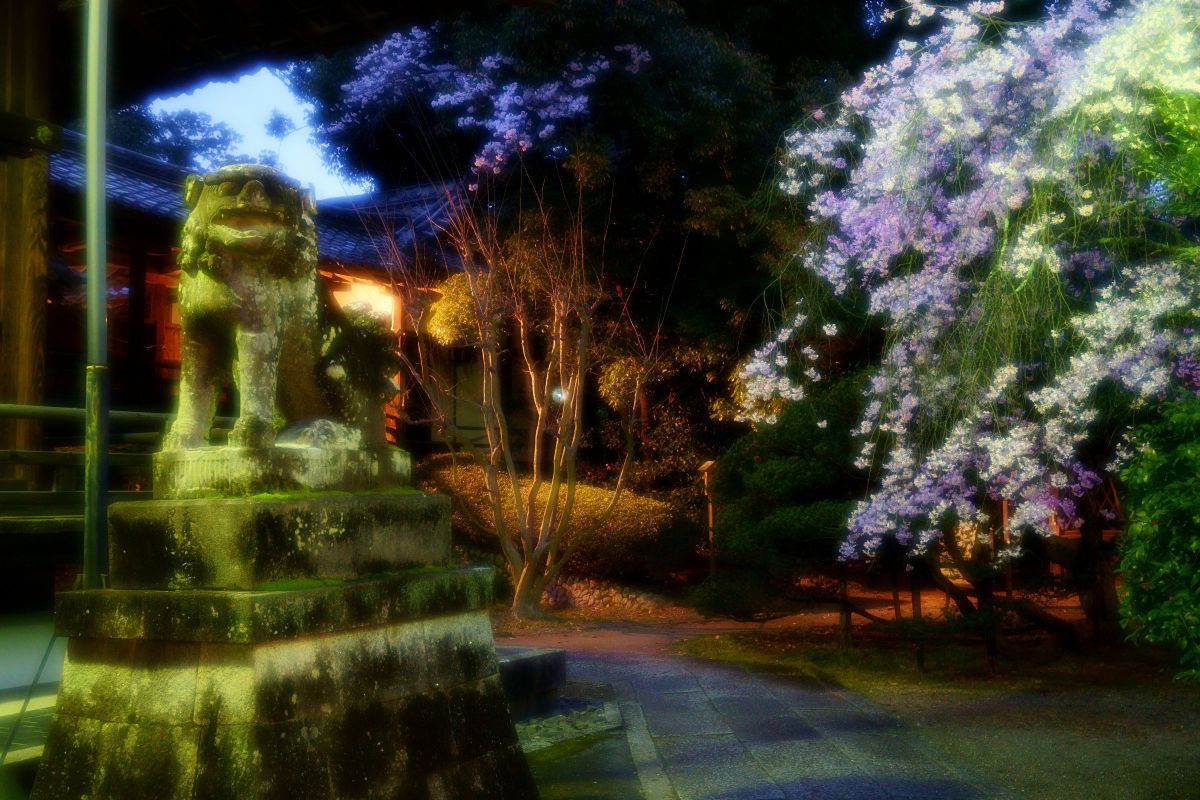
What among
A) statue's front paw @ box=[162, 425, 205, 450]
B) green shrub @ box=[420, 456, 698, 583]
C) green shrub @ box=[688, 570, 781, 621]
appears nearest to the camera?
statue's front paw @ box=[162, 425, 205, 450]

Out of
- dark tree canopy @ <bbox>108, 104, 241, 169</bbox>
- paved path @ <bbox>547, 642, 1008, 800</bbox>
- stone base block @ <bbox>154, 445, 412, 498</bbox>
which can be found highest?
dark tree canopy @ <bbox>108, 104, 241, 169</bbox>

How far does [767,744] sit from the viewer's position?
718 centimetres

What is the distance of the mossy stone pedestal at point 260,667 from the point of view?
11.8 feet

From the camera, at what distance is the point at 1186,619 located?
549 centimetres

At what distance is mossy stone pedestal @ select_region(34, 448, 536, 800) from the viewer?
3584 mm

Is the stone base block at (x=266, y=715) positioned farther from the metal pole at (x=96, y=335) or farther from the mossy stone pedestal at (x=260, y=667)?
the metal pole at (x=96, y=335)

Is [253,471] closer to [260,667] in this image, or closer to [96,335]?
[260,667]

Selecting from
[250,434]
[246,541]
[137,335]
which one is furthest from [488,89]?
[246,541]

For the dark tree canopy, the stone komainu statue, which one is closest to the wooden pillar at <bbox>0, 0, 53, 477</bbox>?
the stone komainu statue

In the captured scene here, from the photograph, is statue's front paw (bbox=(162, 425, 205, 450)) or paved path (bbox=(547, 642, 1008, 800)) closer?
statue's front paw (bbox=(162, 425, 205, 450))

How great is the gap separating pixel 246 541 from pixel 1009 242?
6.23 metres

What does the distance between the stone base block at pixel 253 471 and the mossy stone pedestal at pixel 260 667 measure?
0.09m

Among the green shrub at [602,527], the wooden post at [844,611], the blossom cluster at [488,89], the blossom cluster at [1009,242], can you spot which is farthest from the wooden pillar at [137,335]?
the wooden post at [844,611]

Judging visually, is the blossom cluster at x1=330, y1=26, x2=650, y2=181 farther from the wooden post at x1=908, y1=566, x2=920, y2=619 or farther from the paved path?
the paved path
